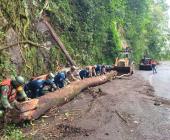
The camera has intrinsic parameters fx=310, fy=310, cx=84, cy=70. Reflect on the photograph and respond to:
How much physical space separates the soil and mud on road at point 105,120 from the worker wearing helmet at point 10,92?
90cm

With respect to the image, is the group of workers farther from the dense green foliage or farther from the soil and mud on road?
the dense green foliage

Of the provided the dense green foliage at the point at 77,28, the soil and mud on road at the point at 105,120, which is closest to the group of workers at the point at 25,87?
the soil and mud on road at the point at 105,120

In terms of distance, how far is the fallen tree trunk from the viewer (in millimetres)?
9082

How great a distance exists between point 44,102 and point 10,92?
137 cm

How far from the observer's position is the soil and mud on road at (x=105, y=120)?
8.59m

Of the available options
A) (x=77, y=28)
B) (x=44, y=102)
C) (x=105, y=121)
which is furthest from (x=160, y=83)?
(x=44, y=102)

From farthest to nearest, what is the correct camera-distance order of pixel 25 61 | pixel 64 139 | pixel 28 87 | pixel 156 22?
1. pixel 156 22
2. pixel 25 61
3. pixel 28 87
4. pixel 64 139

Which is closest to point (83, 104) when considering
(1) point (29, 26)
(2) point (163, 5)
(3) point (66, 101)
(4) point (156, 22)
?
(3) point (66, 101)

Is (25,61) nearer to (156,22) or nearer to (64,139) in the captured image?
(64,139)

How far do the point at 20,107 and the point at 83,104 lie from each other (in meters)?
3.74

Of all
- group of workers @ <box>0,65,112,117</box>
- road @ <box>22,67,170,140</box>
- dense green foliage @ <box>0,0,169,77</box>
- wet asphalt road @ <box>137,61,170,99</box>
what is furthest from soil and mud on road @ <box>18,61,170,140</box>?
dense green foliage @ <box>0,0,169,77</box>

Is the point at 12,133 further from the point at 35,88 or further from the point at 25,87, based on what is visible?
the point at 25,87

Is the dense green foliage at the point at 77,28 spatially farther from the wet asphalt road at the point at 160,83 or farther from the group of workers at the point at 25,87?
the wet asphalt road at the point at 160,83

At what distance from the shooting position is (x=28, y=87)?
11391 millimetres
